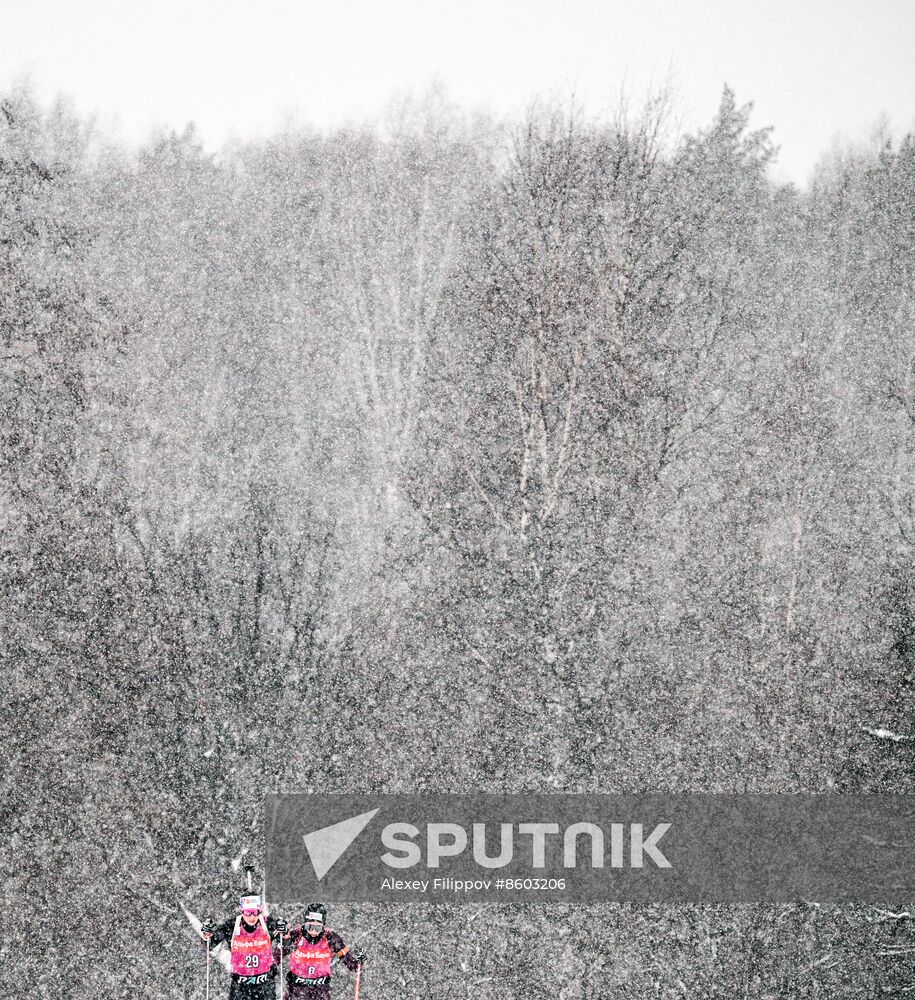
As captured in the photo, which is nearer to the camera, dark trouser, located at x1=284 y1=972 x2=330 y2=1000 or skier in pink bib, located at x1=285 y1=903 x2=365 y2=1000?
skier in pink bib, located at x1=285 y1=903 x2=365 y2=1000

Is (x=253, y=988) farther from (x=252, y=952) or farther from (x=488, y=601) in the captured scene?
(x=488, y=601)

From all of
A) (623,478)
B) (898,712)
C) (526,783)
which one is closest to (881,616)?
(898,712)

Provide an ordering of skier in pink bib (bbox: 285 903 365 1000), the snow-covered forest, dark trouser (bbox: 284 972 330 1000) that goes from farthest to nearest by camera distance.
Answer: the snow-covered forest, dark trouser (bbox: 284 972 330 1000), skier in pink bib (bbox: 285 903 365 1000)

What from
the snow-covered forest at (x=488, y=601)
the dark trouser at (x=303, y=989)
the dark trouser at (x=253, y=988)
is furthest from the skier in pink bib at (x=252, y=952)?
the snow-covered forest at (x=488, y=601)

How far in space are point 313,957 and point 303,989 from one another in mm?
344

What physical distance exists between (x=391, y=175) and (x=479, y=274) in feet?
17.8

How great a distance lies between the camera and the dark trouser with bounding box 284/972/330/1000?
9008mm

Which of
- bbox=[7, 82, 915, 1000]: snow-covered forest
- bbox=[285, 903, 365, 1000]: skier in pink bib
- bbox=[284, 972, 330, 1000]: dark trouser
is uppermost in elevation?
bbox=[7, 82, 915, 1000]: snow-covered forest

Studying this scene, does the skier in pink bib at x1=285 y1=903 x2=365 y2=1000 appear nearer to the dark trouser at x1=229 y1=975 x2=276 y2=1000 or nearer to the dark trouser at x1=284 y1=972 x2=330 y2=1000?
the dark trouser at x1=284 y1=972 x2=330 y2=1000

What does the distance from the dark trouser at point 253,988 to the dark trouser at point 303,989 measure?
181 mm

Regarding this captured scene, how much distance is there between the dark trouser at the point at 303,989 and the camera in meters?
9.01

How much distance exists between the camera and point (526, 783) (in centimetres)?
1166

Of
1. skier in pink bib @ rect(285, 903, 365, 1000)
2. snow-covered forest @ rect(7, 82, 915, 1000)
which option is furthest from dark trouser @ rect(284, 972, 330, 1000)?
snow-covered forest @ rect(7, 82, 915, 1000)

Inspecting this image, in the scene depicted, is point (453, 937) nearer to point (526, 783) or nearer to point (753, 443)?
point (526, 783)
